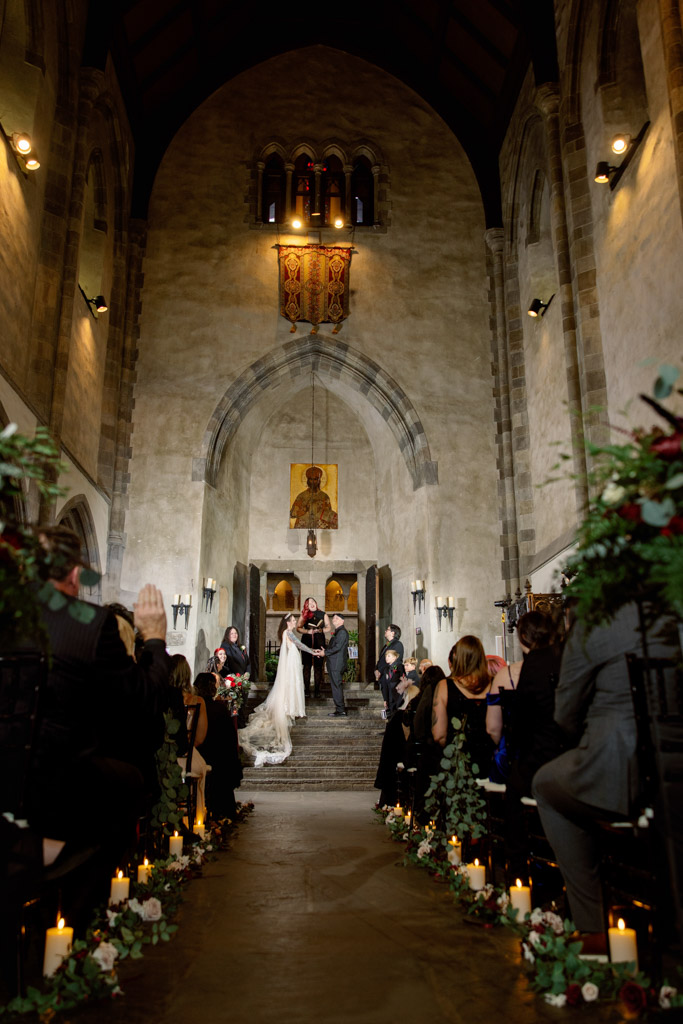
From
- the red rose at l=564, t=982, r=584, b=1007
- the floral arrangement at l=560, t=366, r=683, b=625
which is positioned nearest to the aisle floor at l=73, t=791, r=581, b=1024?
the red rose at l=564, t=982, r=584, b=1007

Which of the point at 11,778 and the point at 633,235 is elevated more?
the point at 633,235

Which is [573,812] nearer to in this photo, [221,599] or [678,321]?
[678,321]

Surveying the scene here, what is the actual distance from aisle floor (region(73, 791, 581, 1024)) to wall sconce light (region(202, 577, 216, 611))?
7770 millimetres

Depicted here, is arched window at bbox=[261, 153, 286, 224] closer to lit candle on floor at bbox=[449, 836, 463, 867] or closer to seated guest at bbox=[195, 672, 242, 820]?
seated guest at bbox=[195, 672, 242, 820]

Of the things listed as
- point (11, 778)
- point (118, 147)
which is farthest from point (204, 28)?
point (11, 778)

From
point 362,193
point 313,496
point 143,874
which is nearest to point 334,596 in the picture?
point 313,496

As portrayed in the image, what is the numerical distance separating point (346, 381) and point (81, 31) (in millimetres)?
6447

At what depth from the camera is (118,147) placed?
12.2m

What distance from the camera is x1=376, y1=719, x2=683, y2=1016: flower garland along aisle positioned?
228 cm

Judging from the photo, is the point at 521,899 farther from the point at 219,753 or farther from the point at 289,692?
the point at 289,692

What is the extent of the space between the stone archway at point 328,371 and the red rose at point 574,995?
10675mm

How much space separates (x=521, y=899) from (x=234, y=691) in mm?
7470

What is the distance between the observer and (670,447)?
1.87 metres

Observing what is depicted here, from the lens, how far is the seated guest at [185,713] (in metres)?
4.52
